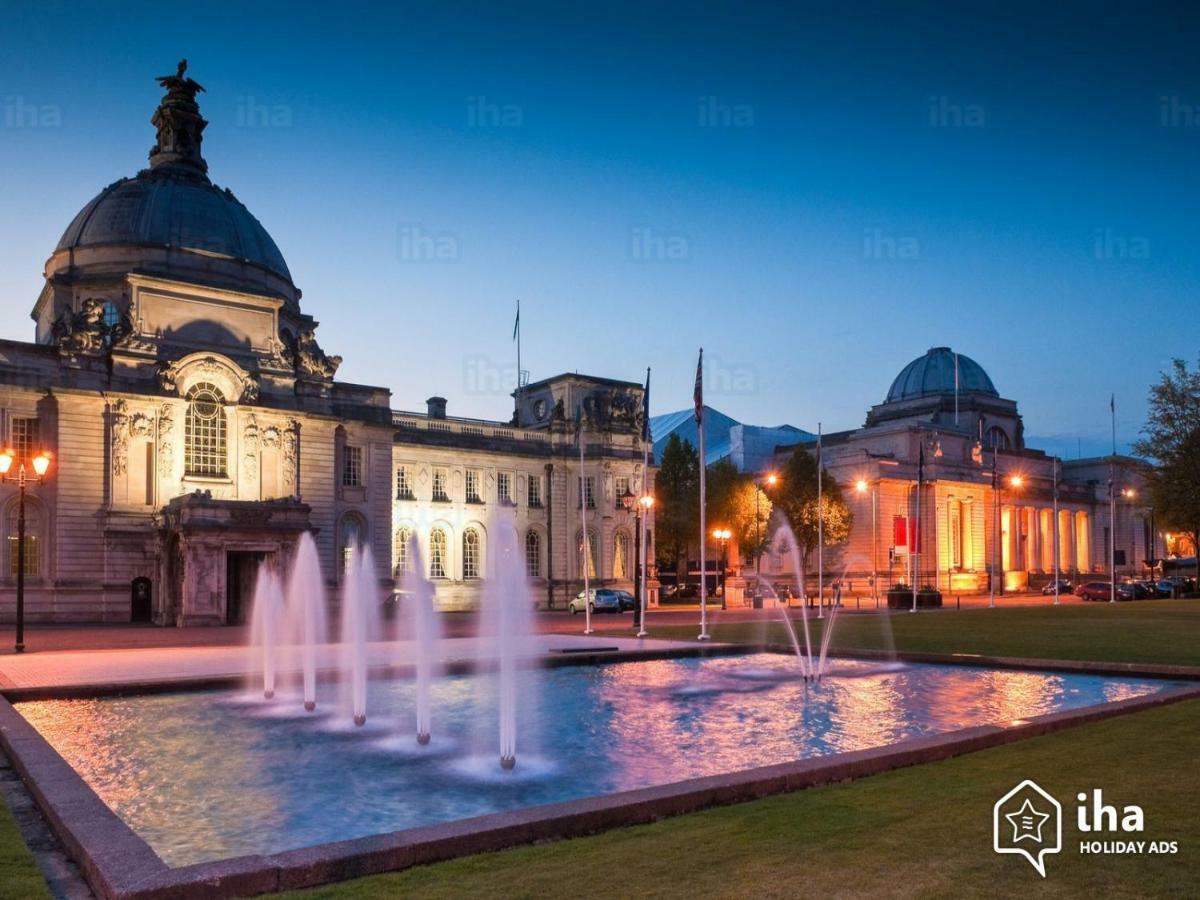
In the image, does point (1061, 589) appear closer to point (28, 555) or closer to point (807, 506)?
point (807, 506)

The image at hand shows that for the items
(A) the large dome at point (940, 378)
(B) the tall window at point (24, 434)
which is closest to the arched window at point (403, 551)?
(B) the tall window at point (24, 434)

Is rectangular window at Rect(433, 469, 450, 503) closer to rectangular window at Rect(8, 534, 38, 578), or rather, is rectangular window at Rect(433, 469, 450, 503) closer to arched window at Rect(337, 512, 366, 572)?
arched window at Rect(337, 512, 366, 572)

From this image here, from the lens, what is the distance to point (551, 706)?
19.7 meters

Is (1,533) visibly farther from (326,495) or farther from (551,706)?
(551,706)

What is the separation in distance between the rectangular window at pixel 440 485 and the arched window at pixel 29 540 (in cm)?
2544

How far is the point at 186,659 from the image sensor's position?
29312 mm

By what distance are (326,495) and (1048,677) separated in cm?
4413

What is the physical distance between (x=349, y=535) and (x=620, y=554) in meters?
21.6

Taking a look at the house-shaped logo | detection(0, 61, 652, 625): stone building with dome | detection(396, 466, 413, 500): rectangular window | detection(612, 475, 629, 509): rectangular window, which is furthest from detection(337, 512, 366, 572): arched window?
the house-shaped logo

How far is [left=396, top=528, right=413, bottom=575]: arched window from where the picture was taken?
220 ft

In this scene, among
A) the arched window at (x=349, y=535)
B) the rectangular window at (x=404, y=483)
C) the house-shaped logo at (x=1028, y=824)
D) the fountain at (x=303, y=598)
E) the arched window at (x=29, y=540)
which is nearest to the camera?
the house-shaped logo at (x=1028, y=824)

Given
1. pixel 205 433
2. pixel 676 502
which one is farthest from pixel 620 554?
pixel 205 433

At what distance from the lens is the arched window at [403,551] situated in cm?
6700

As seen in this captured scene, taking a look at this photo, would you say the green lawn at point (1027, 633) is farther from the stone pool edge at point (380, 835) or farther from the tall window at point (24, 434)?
the tall window at point (24, 434)
